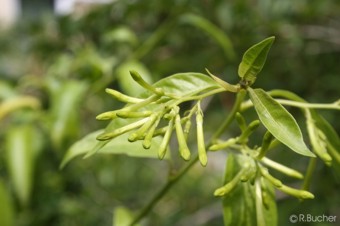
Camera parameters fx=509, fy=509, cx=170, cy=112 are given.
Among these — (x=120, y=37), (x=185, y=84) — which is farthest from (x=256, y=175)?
(x=120, y=37)

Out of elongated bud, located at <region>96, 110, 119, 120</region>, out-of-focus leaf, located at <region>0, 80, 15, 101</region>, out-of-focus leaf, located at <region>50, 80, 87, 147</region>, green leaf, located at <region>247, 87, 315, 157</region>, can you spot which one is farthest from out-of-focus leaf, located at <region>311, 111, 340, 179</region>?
out-of-focus leaf, located at <region>0, 80, 15, 101</region>

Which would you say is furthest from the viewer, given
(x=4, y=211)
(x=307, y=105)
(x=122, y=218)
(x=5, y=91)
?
(x=5, y=91)

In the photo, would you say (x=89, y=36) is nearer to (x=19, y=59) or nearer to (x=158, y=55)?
(x=158, y=55)

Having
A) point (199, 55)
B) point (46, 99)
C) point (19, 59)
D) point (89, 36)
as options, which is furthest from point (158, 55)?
point (19, 59)

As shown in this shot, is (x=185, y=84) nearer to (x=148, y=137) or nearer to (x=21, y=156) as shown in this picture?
(x=148, y=137)

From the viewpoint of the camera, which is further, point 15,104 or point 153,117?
point 15,104

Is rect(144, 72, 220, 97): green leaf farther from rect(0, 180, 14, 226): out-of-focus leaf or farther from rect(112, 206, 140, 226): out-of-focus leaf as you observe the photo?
rect(0, 180, 14, 226): out-of-focus leaf
